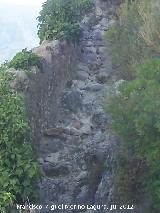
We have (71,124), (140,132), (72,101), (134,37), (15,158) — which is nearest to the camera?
(15,158)

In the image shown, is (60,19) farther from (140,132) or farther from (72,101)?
(140,132)

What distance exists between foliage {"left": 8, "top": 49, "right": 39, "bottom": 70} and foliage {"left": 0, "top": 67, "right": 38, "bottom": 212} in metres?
2.64

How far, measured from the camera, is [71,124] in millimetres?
13508

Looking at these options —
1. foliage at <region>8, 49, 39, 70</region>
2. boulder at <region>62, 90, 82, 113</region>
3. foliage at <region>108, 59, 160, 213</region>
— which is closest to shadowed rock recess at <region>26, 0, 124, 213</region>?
boulder at <region>62, 90, 82, 113</region>

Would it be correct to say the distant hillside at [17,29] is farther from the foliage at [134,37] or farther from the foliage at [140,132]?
the foliage at [140,132]

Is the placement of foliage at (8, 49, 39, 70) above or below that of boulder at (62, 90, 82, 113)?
above

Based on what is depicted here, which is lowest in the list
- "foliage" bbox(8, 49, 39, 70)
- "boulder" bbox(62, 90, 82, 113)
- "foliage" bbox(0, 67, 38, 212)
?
"foliage" bbox(0, 67, 38, 212)

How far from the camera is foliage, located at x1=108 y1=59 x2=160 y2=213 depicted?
9148mm

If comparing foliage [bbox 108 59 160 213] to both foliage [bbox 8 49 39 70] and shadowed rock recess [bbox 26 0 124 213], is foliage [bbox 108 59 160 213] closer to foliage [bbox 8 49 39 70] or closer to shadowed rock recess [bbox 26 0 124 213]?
shadowed rock recess [bbox 26 0 124 213]

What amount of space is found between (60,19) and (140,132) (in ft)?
27.4

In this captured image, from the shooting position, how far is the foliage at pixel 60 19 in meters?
15.9

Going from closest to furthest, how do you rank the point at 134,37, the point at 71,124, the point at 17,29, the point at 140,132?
the point at 140,132
the point at 71,124
the point at 134,37
the point at 17,29

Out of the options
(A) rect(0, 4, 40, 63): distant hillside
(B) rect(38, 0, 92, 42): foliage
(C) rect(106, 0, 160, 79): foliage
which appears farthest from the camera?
(A) rect(0, 4, 40, 63): distant hillside

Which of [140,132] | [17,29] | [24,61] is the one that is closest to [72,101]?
[24,61]
